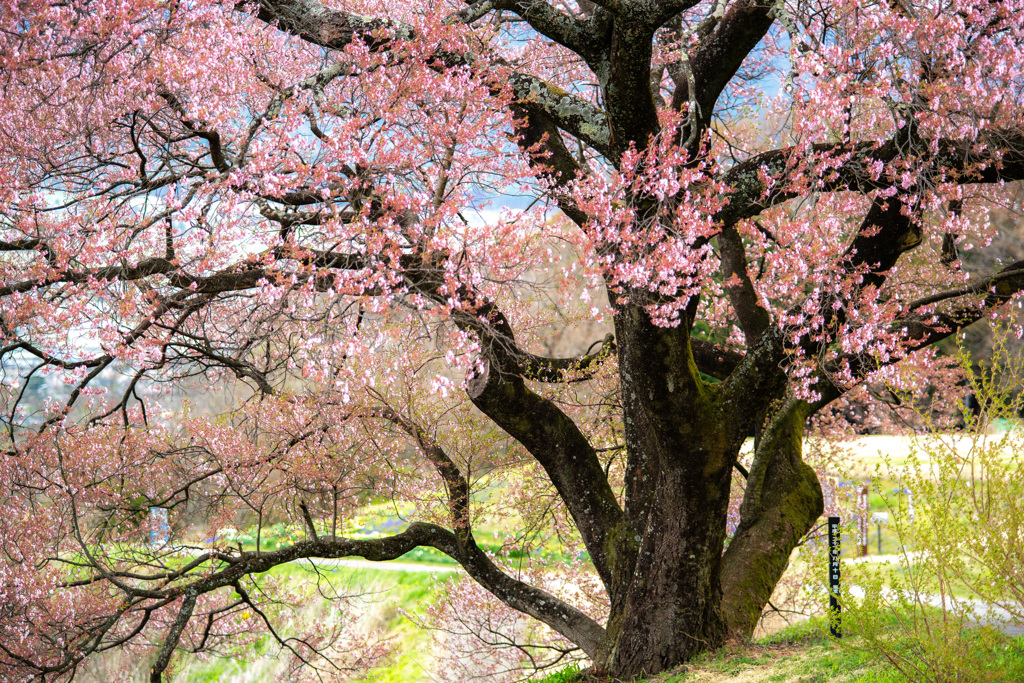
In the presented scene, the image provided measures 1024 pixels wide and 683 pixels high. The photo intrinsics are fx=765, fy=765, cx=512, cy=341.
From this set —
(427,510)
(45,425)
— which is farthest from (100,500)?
(427,510)

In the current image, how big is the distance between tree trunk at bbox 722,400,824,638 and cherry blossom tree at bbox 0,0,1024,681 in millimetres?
32

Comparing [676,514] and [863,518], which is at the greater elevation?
[676,514]

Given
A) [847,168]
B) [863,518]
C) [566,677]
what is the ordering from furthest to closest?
[863,518] < [566,677] < [847,168]

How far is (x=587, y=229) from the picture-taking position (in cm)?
530

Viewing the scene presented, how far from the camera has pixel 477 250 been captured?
5238 mm

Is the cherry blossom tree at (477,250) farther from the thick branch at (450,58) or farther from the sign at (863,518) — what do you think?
the sign at (863,518)

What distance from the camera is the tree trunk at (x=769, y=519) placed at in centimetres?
640

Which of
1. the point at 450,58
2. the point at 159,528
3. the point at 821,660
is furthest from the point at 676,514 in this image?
the point at 159,528

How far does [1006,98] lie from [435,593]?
829 centimetres

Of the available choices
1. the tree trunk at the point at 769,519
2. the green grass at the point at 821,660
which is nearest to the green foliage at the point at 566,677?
the green grass at the point at 821,660

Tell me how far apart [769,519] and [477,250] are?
12.1ft

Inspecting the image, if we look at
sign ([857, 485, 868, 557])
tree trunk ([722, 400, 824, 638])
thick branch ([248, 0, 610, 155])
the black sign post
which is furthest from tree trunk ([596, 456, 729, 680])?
sign ([857, 485, 868, 557])

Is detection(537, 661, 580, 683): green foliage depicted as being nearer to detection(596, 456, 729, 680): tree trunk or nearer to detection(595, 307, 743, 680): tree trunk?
detection(595, 307, 743, 680): tree trunk

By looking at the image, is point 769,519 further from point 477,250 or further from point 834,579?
point 477,250
